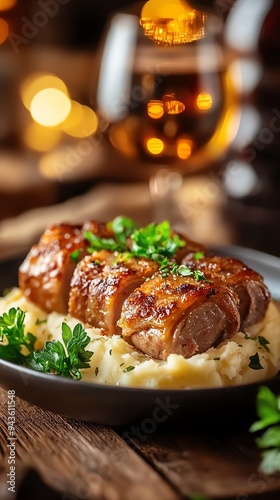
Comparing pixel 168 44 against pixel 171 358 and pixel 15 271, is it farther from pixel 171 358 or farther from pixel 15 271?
pixel 171 358

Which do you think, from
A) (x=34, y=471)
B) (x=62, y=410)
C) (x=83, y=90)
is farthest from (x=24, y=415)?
(x=83, y=90)

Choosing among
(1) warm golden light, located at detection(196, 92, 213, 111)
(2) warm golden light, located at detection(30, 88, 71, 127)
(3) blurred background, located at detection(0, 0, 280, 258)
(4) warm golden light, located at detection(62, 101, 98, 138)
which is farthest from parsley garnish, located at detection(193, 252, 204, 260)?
(4) warm golden light, located at detection(62, 101, 98, 138)

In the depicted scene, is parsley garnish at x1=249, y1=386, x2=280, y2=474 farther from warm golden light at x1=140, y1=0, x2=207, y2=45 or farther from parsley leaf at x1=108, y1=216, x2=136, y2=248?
warm golden light at x1=140, y1=0, x2=207, y2=45

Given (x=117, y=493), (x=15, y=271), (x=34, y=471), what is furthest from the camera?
(x=15, y=271)

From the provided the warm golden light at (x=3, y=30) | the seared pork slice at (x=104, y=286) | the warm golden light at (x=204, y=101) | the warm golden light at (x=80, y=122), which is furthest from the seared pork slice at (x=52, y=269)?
the warm golden light at (x=3, y=30)

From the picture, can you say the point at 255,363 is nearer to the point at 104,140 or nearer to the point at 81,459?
the point at 81,459

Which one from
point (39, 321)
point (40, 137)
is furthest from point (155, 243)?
point (40, 137)

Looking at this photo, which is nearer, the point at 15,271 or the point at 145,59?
the point at 15,271
